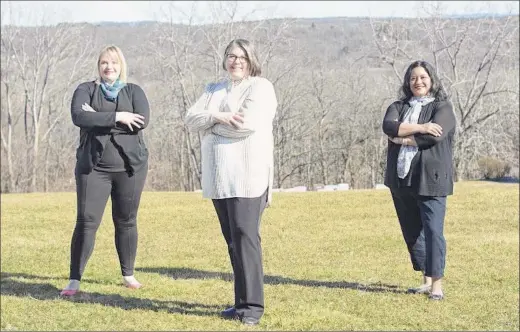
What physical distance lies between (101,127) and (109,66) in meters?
0.50

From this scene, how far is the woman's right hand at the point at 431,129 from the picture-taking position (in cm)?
514

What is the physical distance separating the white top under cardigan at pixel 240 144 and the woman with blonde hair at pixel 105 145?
986 mm

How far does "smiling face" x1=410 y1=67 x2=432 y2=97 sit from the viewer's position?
5.37 meters

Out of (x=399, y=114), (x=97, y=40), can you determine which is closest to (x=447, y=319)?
(x=399, y=114)

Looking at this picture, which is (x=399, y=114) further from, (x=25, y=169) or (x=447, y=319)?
(x=25, y=169)

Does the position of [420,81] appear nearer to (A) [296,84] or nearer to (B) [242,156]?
(B) [242,156]

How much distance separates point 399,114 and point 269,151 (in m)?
1.45

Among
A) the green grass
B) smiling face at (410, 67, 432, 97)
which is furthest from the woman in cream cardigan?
smiling face at (410, 67, 432, 97)

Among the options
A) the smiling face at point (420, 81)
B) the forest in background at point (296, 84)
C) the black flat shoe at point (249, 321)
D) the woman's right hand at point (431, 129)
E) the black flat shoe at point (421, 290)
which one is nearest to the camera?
the black flat shoe at point (249, 321)

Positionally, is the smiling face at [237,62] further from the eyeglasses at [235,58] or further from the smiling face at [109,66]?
the smiling face at [109,66]

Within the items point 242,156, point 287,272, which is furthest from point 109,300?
point 287,272

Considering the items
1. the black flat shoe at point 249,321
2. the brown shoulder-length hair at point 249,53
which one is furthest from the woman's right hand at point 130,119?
the black flat shoe at point 249,321

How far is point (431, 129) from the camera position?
5145 mm

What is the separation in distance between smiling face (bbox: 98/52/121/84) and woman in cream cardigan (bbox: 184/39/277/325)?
111cm
